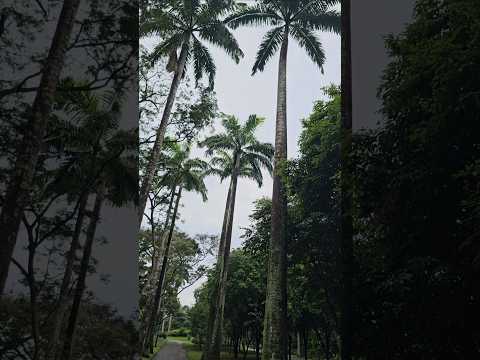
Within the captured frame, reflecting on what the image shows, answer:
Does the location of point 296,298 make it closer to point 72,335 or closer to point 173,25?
point 173,25

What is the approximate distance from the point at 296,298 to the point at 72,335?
1368 cm

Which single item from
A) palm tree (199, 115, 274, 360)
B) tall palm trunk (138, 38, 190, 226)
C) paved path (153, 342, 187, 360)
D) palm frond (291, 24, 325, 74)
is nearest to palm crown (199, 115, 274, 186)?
palm tree (199, 115, 274, 360)

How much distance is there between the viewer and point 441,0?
5828mm

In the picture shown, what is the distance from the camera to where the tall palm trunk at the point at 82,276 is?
4086 mm

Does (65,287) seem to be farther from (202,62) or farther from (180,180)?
(180,180)

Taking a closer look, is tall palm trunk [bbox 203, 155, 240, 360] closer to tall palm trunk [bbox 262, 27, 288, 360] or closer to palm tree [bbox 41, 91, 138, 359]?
tall palm trunk [bbox 262, 27, 288, 360]

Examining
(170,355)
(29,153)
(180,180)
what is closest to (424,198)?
(29,153)

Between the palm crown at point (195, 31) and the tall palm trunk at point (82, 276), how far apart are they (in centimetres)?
789

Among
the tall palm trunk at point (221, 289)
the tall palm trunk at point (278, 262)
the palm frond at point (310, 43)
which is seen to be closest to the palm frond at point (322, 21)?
the palm frond at point (310, 43)

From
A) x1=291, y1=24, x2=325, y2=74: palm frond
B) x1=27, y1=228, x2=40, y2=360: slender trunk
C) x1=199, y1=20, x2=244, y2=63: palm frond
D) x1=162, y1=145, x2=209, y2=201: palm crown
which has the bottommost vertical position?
x1=27, y1=228, x2=40, y2=360: slender trunk

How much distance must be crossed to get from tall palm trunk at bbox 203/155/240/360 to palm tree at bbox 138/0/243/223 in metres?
8.46

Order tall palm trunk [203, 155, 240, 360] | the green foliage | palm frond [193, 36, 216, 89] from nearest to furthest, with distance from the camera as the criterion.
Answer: the green foliage → palm frond [193, 36, 216, 89] → tall palm trunk [203, 155, 240, 360]

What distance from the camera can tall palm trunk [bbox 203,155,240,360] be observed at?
17203 millimetres

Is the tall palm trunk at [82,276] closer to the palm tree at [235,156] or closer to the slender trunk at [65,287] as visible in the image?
the slender trunk at [65,287]
